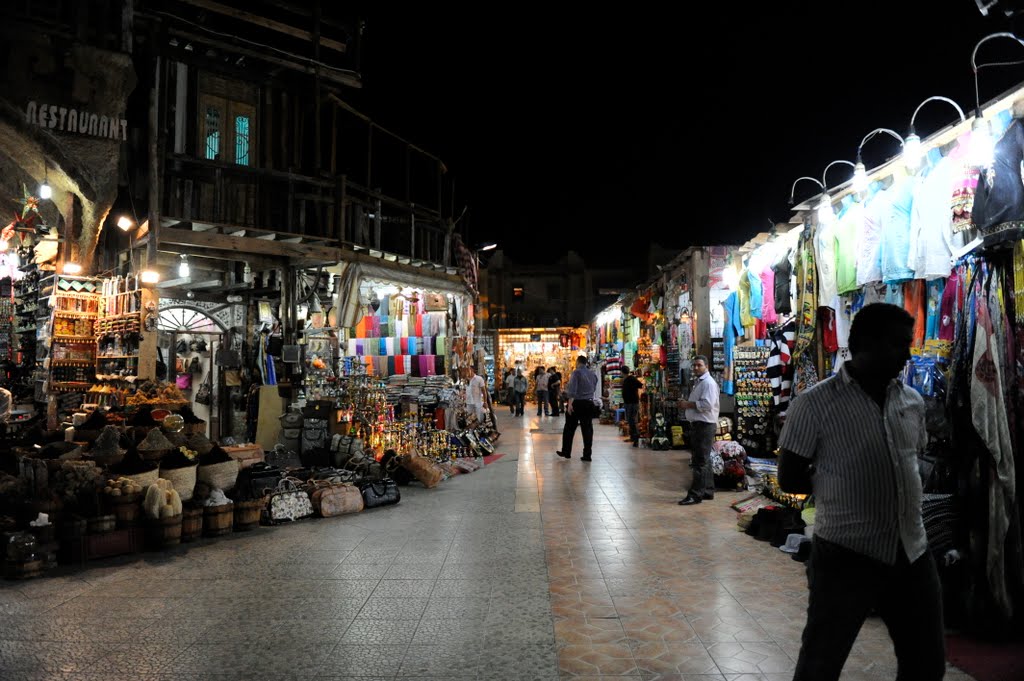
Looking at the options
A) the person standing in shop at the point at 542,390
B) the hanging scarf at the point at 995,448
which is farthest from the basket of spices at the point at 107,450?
the person standing in shop at the point at 542,390

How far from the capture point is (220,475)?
709cm

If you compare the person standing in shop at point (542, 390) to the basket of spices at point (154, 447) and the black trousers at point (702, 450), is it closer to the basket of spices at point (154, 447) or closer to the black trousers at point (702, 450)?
the black trousers at point (702, 450)

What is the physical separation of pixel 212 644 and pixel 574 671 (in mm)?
2197

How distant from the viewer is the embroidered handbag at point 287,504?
7387mm

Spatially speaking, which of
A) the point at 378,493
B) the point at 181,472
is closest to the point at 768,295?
the point at 378,493

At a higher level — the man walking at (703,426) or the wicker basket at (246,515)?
the man walking at (703,426)

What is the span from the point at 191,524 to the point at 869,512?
20.5ft

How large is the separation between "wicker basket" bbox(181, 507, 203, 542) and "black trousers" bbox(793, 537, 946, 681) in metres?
5.96

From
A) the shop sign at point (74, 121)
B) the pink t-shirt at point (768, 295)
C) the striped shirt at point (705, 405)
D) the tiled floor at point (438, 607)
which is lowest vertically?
the tiled floor at point (438, 607)

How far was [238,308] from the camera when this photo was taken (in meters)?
14.1

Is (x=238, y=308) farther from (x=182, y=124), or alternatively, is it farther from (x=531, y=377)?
(x=531, y=377)

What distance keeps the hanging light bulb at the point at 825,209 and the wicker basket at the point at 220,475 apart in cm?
677

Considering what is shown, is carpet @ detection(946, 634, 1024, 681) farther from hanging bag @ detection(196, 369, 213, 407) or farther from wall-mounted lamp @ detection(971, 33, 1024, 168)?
hanging bag @ detection(196, 369, 213, 407)

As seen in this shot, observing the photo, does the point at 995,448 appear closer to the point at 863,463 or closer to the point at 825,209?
the point at 863,463
